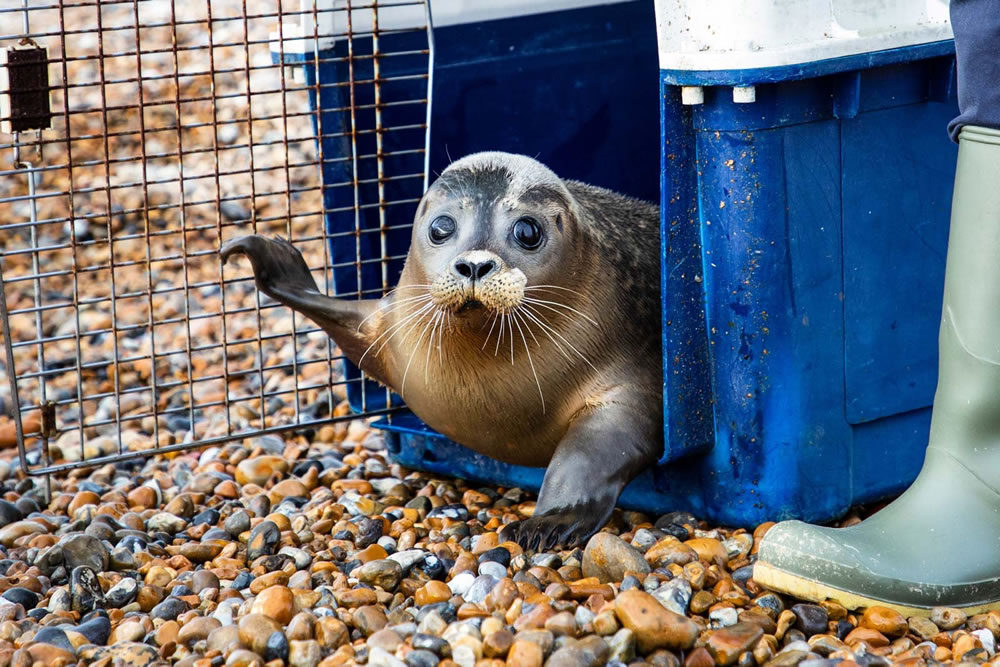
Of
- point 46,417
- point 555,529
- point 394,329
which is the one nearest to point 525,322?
point 394,329

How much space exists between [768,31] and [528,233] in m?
0.90

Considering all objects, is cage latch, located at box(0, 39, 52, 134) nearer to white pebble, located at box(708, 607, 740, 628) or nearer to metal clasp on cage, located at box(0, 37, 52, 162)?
metal clasp on cage, located at box(0, 37, 52, 162)

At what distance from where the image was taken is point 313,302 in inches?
176

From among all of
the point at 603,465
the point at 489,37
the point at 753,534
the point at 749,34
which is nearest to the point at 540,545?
the point at 603,465

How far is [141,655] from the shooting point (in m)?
3.17

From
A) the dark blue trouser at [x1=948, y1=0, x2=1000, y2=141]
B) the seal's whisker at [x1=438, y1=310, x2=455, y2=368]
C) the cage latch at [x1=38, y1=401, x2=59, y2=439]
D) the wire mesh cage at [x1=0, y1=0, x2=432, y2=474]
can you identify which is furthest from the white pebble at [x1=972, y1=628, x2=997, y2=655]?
the cage latch at [x1=38, y1=401, x2=59, y2=439]

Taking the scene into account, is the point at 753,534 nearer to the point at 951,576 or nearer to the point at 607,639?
the point at 951,576

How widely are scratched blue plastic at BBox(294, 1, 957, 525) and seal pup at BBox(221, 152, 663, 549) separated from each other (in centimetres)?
24

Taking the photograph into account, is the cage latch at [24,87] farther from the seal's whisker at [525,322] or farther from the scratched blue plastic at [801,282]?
the scratched blue plastic at [801,282]

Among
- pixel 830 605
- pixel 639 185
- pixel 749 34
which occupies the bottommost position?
pixel 830 605

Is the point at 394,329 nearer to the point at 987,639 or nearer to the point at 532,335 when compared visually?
the point at 532,335

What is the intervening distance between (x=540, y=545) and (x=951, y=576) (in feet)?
3.39

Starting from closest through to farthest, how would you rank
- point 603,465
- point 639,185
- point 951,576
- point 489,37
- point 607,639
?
point 607,639
point 951,576
point 603,465
point 489,37
point 639,185

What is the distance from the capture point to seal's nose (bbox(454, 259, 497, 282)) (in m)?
3.72
